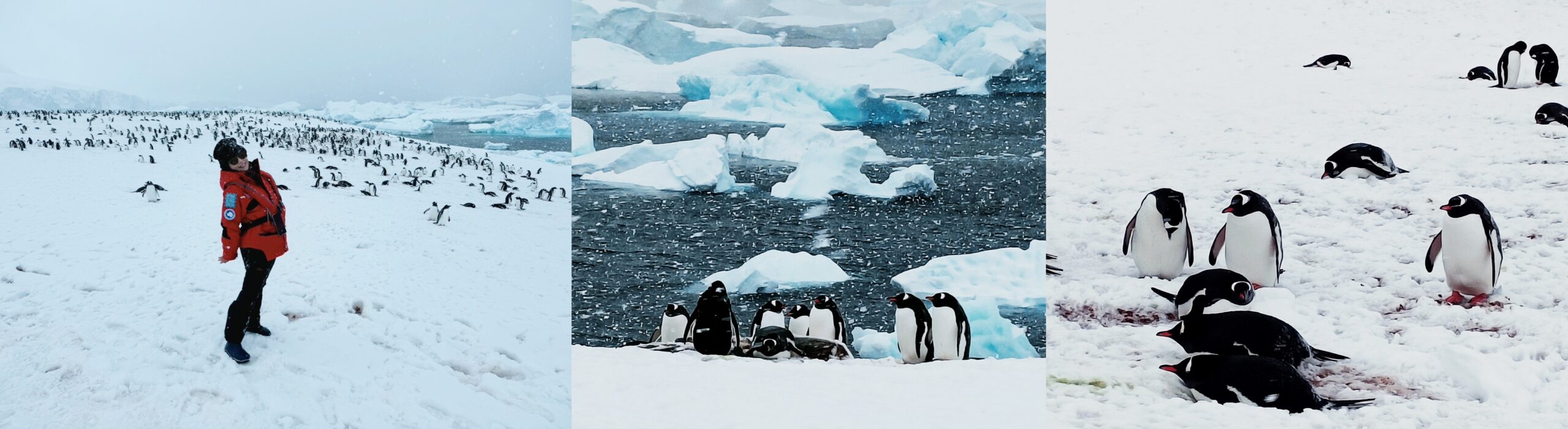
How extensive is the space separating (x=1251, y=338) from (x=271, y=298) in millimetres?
2660

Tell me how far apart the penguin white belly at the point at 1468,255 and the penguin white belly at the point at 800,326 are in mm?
2123

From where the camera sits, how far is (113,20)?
2.24 meters

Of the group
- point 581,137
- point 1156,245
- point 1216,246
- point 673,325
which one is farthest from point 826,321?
point 1216,246

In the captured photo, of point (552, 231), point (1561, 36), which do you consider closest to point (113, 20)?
point (552, 231)

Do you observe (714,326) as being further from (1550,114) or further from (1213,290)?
(1550,114)

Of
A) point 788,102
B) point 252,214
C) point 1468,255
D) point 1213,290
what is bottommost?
point 1213,290

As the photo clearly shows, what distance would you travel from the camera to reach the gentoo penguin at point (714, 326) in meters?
3.11

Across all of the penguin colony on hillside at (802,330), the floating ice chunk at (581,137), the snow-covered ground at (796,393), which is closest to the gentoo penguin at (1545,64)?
the snow-covered ground at (796,393)

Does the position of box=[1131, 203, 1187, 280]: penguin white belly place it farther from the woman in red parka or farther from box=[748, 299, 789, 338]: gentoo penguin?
the woman in red parka

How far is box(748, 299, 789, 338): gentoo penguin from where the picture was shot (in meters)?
3.18

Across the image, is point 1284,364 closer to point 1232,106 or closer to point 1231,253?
point 1231,253

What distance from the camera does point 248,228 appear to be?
2.17 metres

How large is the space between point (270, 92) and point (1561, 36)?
520 cm

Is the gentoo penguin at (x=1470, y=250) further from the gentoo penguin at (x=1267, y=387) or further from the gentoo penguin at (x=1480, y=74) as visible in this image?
the gentoo penguin at (x=1480, y=74)
